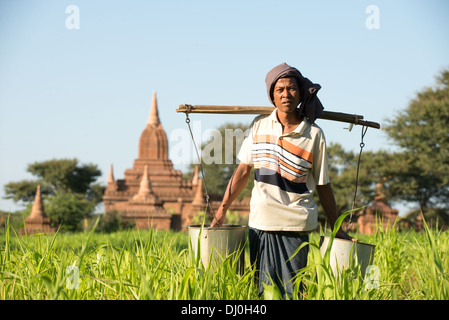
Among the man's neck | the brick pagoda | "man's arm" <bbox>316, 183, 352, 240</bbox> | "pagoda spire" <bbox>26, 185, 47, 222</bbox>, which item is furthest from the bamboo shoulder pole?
the brick pagoda

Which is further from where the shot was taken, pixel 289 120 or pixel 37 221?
pixel 37 221

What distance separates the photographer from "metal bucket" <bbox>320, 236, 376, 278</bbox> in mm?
2556

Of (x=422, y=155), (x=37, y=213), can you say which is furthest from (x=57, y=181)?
(x=422, y=155)

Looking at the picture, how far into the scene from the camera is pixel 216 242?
8.50 ft

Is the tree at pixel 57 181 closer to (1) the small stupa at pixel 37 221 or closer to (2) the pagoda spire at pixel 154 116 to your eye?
(2) the pagoda spire at pixel 154 116

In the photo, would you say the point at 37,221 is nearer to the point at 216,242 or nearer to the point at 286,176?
the point at 216,242

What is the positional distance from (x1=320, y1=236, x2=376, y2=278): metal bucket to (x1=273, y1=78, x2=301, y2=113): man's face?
79cm

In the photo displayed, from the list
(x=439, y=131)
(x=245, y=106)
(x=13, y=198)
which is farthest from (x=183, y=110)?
(x=13, y=198)

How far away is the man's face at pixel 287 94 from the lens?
2.54 m

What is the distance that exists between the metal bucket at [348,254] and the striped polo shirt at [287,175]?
0.58ft

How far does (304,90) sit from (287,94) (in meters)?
0.13

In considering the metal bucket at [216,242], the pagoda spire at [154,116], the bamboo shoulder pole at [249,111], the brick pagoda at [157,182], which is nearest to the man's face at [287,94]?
the bamboo shoulder pole at [249,111]

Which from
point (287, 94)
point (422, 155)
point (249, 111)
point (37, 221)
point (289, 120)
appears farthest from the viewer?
point (422, 155)

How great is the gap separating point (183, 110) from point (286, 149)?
66cm
